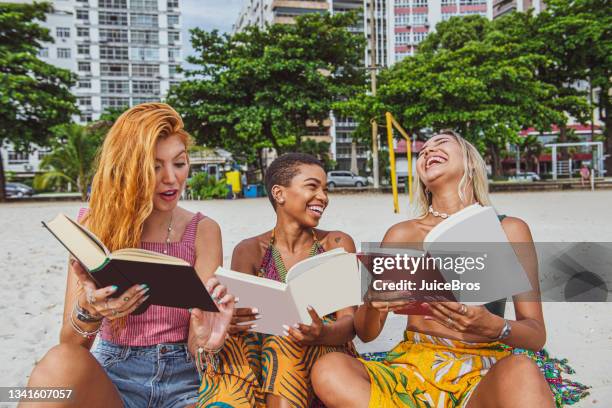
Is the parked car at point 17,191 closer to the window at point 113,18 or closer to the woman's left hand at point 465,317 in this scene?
the window at point 113,18

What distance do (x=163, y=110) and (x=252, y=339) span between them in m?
0.98

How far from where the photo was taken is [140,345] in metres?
1.97

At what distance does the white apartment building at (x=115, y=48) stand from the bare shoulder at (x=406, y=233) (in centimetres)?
5984

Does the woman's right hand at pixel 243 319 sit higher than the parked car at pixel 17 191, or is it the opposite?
the parked car at pixel 17 191

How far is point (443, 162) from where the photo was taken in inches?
87.6

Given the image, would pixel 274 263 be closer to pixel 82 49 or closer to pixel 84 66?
pixel 84 66

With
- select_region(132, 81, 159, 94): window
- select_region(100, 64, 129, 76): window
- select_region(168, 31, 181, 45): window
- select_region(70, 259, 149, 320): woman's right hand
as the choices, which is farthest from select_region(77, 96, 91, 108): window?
select_region(70, 259, 149, 320): woman's right hand

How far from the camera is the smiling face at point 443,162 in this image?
7.27ft

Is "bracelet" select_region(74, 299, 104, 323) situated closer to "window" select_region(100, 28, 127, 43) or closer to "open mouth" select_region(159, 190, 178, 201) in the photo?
"open mouth" select_region(159, 190, 178, 201)

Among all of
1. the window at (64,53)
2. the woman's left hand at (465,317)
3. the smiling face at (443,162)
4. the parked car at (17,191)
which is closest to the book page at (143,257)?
the woman's left hand at (465,317)

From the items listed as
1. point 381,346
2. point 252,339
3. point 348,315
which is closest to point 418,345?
point 348,315

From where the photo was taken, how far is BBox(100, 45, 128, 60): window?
2336 inches

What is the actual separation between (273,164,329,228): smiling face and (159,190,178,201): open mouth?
55 centimetres

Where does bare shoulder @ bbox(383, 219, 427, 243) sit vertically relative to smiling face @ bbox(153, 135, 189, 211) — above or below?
below
